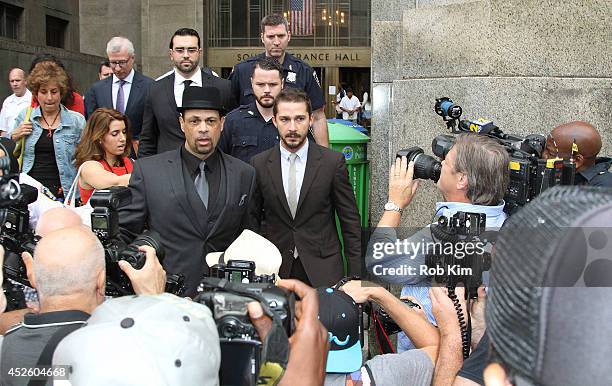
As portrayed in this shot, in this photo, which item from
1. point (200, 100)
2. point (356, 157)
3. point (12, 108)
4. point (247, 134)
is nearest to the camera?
point (200, 100)

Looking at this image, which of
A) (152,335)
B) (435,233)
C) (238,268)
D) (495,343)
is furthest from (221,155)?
(495,343)

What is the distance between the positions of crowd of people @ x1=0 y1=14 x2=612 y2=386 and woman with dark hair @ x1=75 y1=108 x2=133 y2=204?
14mm

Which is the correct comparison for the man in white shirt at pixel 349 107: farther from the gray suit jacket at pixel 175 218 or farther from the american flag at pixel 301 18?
the gray suit jacket at pixel 175 218

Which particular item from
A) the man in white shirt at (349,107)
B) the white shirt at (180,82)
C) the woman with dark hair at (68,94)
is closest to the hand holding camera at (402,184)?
the white shirt at (180,82)

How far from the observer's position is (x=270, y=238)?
484 cm

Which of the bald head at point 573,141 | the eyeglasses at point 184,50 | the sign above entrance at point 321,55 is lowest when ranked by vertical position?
the bald head at point 573,141

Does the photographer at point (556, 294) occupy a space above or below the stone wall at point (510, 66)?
below

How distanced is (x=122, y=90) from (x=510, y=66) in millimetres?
3477

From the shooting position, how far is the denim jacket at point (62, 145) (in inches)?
227

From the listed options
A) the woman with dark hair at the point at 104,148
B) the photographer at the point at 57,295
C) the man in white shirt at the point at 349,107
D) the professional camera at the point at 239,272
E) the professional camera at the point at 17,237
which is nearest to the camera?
the photographer at the point at 57,295

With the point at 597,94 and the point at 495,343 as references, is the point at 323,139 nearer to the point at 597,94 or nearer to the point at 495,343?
the point at 597,94

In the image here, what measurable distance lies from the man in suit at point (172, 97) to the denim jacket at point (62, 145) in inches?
23.7

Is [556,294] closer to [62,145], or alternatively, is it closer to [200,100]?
[200,100]

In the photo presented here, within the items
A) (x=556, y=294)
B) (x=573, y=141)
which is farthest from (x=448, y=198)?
(x=556, y=294)
